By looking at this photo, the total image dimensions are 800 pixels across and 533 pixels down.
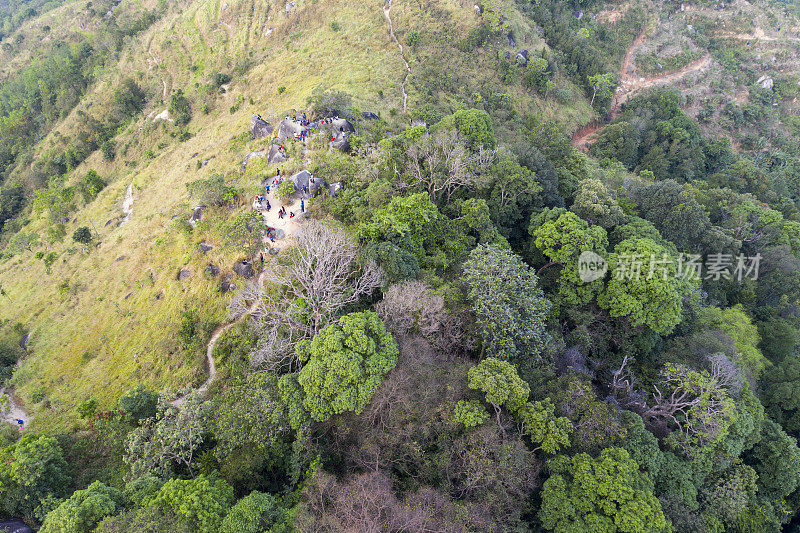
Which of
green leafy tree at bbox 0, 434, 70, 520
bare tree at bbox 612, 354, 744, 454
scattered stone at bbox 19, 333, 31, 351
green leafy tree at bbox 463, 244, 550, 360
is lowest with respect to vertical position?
bare tree at bbox 612, 354, 744, 454

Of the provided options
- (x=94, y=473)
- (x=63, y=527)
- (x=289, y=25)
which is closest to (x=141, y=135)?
(x=289, y=25)

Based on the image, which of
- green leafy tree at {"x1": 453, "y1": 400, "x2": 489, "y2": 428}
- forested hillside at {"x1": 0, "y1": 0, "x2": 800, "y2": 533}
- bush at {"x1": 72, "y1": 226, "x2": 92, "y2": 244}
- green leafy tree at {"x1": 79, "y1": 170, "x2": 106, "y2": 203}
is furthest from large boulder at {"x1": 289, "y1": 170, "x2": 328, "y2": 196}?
green leafy tree at {"x1": 79, "y1": 170, "x2": 106, "y2": 203}

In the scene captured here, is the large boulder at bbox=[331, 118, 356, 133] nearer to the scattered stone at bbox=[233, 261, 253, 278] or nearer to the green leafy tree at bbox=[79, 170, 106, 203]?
the scattered stone at bbox=[233, 261, 253, 278]

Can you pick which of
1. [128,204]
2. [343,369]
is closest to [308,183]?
[343,369]

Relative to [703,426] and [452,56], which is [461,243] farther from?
[452,56]

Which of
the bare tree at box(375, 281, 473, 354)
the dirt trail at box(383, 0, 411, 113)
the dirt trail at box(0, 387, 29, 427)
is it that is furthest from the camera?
the dirt trail at box(383, 0, 411, 113)

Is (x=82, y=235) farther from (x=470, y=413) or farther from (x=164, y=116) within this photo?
(x=470, y=413)

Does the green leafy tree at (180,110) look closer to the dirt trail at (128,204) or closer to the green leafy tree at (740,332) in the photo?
the dirt trail at (128,204)
